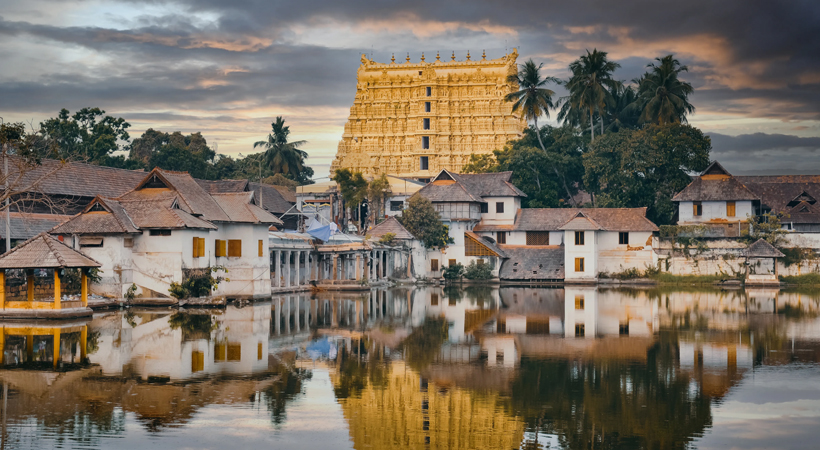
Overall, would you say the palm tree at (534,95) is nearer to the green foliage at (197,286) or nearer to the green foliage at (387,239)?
the green foliage at (387,239)

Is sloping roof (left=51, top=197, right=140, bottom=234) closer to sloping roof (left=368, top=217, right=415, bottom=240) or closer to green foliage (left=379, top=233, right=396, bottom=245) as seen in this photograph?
green foliage (left=379, top=233, right=396, bottom=245)

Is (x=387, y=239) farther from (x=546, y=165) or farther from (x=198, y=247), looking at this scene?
(x=198, y=247)

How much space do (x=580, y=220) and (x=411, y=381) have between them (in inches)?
1463

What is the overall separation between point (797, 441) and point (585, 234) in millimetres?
40208

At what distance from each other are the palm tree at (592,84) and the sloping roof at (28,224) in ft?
129

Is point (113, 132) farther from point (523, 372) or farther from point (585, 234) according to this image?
point (523, 372)

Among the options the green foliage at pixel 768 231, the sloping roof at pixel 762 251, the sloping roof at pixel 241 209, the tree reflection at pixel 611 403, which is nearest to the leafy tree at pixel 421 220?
the sloping roof at pixel 241 209

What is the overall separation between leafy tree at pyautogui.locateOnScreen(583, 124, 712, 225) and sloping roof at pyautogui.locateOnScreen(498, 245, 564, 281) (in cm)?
630

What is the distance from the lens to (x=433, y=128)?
81625mm

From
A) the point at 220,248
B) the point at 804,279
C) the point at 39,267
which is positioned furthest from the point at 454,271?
the point at 39,267

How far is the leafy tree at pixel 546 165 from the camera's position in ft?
209

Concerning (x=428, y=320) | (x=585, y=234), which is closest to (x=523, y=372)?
(x=428, y=320)

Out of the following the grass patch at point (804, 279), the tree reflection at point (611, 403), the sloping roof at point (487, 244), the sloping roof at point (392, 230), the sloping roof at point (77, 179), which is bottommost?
the tree reflection at point (611, 403)

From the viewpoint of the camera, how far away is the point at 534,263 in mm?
55844
